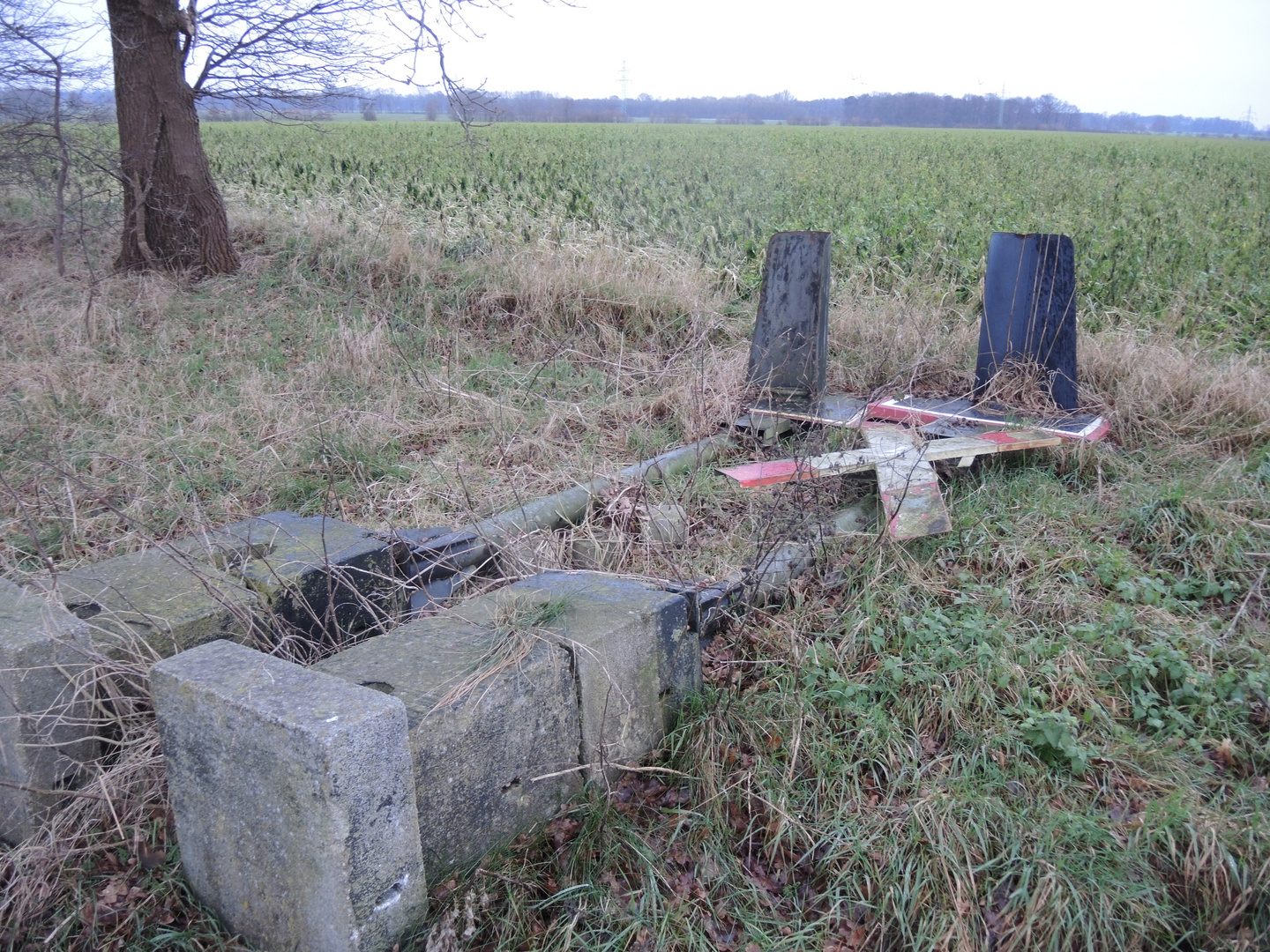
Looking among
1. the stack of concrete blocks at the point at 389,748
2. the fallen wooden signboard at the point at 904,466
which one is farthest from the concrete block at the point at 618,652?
the fallen wooden signboard at the point at 904,466

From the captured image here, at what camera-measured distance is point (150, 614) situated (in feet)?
8.80

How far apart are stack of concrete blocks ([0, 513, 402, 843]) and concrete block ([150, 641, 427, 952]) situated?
469 mm

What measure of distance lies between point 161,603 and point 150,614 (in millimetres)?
82

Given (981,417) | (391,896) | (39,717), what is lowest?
(391,896)

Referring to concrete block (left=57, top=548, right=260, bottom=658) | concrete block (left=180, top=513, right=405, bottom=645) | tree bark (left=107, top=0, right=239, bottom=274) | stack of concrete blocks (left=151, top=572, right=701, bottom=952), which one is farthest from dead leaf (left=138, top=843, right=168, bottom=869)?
tree bark (left=107, top=0, right=239, bottom=274)

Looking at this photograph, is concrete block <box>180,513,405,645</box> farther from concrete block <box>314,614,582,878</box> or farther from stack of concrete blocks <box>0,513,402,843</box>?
concrete block <box>314,614,582,878</box>

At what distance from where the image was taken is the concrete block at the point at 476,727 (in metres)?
2.19

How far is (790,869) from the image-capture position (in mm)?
2543

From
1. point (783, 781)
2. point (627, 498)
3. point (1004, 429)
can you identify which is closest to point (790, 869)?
point (783, 781)

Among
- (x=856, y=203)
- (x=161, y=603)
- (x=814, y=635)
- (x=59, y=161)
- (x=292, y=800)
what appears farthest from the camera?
(x=856, y=203)

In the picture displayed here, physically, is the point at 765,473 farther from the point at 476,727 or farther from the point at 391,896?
the point at 391,896

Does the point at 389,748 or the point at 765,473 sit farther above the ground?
the point at 389,748

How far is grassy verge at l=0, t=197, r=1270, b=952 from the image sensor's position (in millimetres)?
2320

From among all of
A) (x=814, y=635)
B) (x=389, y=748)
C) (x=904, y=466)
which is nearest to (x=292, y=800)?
(x=389, y=748)
